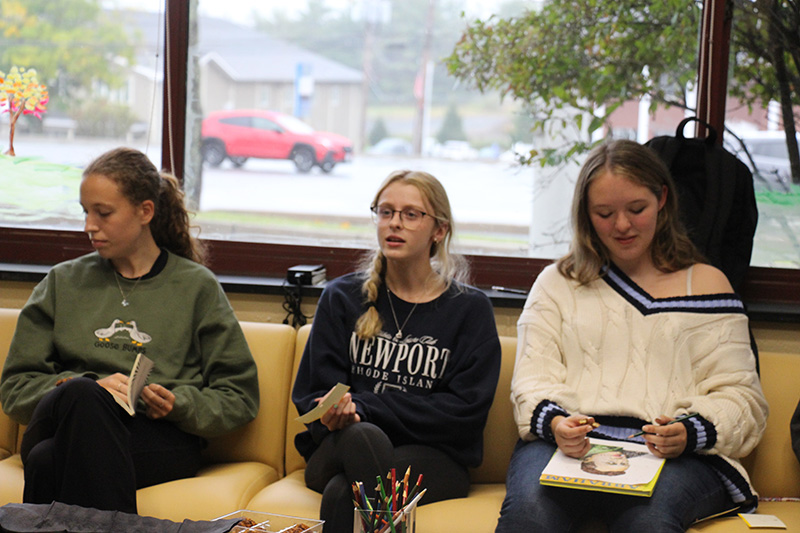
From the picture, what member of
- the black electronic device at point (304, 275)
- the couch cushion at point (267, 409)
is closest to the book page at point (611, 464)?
the couch cushion at point (267, 409)

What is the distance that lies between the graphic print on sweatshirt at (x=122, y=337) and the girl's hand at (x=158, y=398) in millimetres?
207

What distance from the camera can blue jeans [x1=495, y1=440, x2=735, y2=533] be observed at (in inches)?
72.7

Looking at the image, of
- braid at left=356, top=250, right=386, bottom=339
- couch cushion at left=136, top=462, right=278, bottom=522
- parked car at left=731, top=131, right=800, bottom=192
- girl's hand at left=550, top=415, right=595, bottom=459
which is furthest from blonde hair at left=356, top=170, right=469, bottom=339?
parked car at left=731, top=131, right=800, bottom=192

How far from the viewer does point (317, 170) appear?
3.16 m

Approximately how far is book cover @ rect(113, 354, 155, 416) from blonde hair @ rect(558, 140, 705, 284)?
1130 mm

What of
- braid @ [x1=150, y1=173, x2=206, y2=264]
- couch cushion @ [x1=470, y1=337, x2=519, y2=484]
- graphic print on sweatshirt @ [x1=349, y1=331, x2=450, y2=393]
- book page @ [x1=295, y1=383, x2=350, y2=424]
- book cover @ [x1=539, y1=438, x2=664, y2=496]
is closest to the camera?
book cover @ [x1=539, y1=438, x2=664, y2=496]

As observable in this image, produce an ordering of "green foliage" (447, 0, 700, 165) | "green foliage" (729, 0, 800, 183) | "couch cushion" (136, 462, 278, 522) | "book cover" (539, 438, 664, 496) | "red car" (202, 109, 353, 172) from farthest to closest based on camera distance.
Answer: "red car" (202, 109, 353, 172), "green foliage" (447, 0, 700, 165), "green foliage" (729, 0, 800, 183), "couch cushion" (136, 462, 278, 522), "book cover" (539, 438, 664, 496)

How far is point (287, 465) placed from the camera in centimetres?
248

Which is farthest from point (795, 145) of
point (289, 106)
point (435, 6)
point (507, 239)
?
point (289, 106)

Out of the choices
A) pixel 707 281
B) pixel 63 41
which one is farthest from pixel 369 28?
pixel 707 281

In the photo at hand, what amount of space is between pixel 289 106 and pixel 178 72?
41cm

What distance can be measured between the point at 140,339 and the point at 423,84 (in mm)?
1355

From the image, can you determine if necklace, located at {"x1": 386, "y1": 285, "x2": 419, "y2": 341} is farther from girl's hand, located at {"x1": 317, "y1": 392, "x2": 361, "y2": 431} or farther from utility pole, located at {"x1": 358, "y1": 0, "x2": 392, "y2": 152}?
utility pole, located at {"x1": 358, "y1": 0, "x2": 392, "y2": 152}

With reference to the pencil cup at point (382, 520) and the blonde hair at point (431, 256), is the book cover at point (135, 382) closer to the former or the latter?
the blonde hair at point (431, 256)
